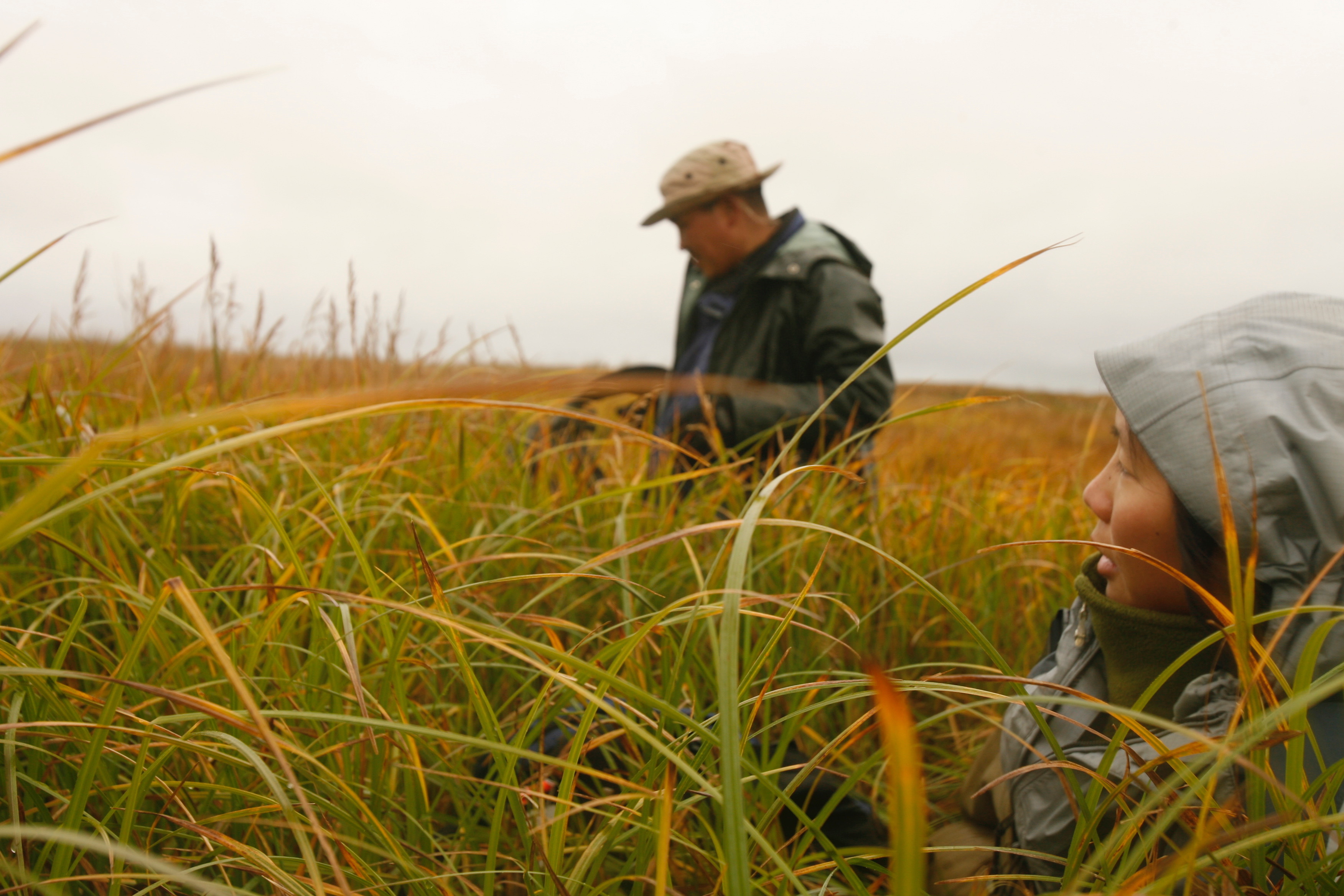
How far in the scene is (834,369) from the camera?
2.99 m

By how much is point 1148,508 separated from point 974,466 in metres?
2.63

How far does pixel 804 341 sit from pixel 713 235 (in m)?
0.72

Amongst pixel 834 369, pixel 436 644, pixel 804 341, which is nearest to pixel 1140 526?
pixel 436 644

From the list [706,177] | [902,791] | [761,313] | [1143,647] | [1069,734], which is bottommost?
[1069,734]

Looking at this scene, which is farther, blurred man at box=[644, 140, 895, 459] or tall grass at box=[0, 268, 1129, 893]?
blurred man at box=[644, 140, 895, 459]

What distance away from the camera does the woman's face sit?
88cm

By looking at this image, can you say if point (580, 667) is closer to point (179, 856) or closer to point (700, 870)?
point (700, 870)

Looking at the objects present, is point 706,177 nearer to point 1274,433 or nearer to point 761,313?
point 761,313

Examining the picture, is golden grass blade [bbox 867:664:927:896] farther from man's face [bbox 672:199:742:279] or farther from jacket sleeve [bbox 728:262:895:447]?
man's face [bbox 672:199:742:279]

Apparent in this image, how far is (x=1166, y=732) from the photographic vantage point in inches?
33.5

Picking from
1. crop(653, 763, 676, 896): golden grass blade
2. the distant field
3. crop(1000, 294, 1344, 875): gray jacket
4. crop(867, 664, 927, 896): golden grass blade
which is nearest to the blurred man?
the distant field

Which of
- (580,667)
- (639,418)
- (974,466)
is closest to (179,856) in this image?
(580,667)

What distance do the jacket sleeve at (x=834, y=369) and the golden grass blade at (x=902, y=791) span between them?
2.26 meters

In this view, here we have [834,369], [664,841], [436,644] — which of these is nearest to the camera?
[664,841]
